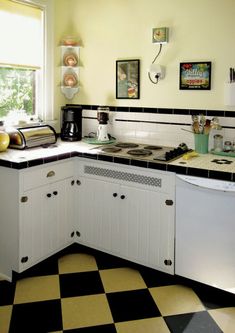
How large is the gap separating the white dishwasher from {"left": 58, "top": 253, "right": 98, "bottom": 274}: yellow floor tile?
70 cm

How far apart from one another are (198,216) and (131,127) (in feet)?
3.90

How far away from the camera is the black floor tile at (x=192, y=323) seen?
2107 millimetres

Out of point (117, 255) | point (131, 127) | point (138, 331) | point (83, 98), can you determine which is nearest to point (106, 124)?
point (131, 127)

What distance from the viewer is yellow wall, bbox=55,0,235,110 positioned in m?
2.78

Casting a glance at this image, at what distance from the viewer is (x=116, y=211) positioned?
8.98 ft

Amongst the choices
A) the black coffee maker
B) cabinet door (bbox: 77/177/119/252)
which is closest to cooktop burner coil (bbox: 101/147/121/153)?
cabinet door (bbox: 77/177/119/252)

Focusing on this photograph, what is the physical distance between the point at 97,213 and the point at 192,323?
1.06 meters

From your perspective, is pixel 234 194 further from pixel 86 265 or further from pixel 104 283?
pixel 86 265

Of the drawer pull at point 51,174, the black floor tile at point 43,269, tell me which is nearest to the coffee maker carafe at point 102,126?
the drawer pull at point 51,174

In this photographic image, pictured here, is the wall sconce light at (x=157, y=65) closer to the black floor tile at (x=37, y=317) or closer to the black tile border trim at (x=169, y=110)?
the black tile border trim at (x=169, y=110)

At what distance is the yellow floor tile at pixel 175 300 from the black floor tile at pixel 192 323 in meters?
0.05

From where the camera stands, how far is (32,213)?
8.41 feet

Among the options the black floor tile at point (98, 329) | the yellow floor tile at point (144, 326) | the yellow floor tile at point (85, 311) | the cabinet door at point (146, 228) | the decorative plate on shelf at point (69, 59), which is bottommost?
the black floor tile at point (98, 329)

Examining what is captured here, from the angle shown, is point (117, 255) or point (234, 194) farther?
point (117, 255)
